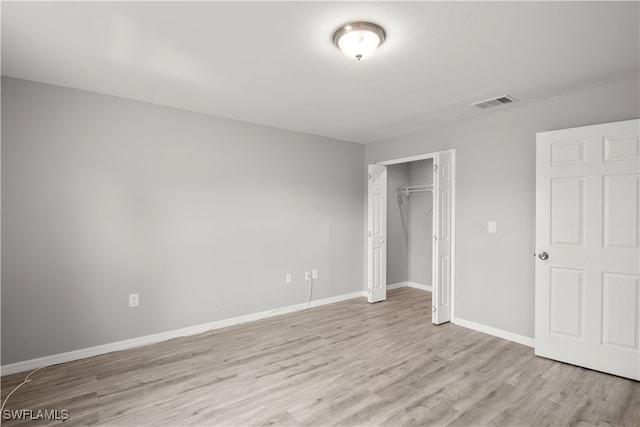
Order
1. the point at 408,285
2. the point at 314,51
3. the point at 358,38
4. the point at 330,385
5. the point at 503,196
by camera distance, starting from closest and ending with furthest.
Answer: the point at 358,38 → the point at 314,51 → the point at 330,385 → the point at 503,196 → the point at 408,285

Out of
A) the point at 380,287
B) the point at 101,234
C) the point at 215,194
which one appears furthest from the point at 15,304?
the point at 380,287

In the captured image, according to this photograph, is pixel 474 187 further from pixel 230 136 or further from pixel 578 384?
pixel 230 136

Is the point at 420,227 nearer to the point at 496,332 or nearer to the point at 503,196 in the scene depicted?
the point at 503,196

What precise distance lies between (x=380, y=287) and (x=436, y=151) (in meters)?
2.17

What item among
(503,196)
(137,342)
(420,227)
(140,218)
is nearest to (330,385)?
(137,342)

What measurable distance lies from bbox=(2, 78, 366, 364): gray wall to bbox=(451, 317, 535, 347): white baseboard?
1.92m

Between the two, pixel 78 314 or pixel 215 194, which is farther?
pixel 215 194

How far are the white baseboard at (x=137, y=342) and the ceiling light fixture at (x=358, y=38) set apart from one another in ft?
10.6

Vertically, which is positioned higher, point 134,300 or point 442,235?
point 442,235

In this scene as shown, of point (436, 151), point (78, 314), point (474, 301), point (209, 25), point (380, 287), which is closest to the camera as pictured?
point (209, 25)

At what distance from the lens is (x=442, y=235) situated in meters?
3.91

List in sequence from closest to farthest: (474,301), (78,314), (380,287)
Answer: (78,314) < (474,301) < (380,287)

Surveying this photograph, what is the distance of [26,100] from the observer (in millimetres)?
2750

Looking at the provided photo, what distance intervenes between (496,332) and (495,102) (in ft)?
8.15
